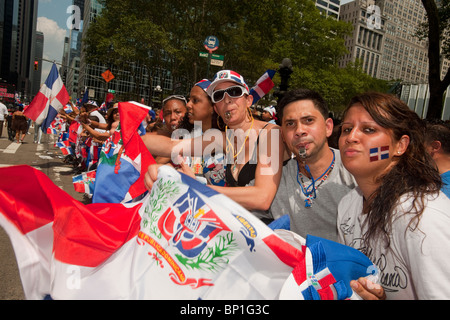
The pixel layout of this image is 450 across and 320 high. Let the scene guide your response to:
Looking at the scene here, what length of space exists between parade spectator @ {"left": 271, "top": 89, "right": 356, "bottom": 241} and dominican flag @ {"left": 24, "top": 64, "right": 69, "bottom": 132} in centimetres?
832

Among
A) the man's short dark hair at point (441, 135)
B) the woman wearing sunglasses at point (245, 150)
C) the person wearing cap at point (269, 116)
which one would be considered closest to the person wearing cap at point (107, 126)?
the person wearing cap at point (269, 116)

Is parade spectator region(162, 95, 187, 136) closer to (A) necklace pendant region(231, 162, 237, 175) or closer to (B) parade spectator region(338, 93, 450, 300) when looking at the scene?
(A) necklace pendant region(231, 162, 237, 175)

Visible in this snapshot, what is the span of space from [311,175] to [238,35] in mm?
27512

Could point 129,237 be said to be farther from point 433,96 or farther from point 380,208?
point 433,96

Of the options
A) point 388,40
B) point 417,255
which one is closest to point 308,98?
point 417,255

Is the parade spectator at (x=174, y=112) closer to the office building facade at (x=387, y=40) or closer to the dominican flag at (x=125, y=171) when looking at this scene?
the dominican flag at (x=125, y=171)

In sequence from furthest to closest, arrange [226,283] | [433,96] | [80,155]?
[80,155]
[433,96]
[226,283]

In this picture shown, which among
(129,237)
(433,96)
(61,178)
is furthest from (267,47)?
(129,237)

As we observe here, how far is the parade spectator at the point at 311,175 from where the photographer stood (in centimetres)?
215

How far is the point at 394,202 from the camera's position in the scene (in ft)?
5.09

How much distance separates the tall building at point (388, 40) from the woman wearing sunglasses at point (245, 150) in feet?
445

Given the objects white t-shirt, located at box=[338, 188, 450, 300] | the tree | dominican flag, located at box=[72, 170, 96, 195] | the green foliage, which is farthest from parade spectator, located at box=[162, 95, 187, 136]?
the green foliage
